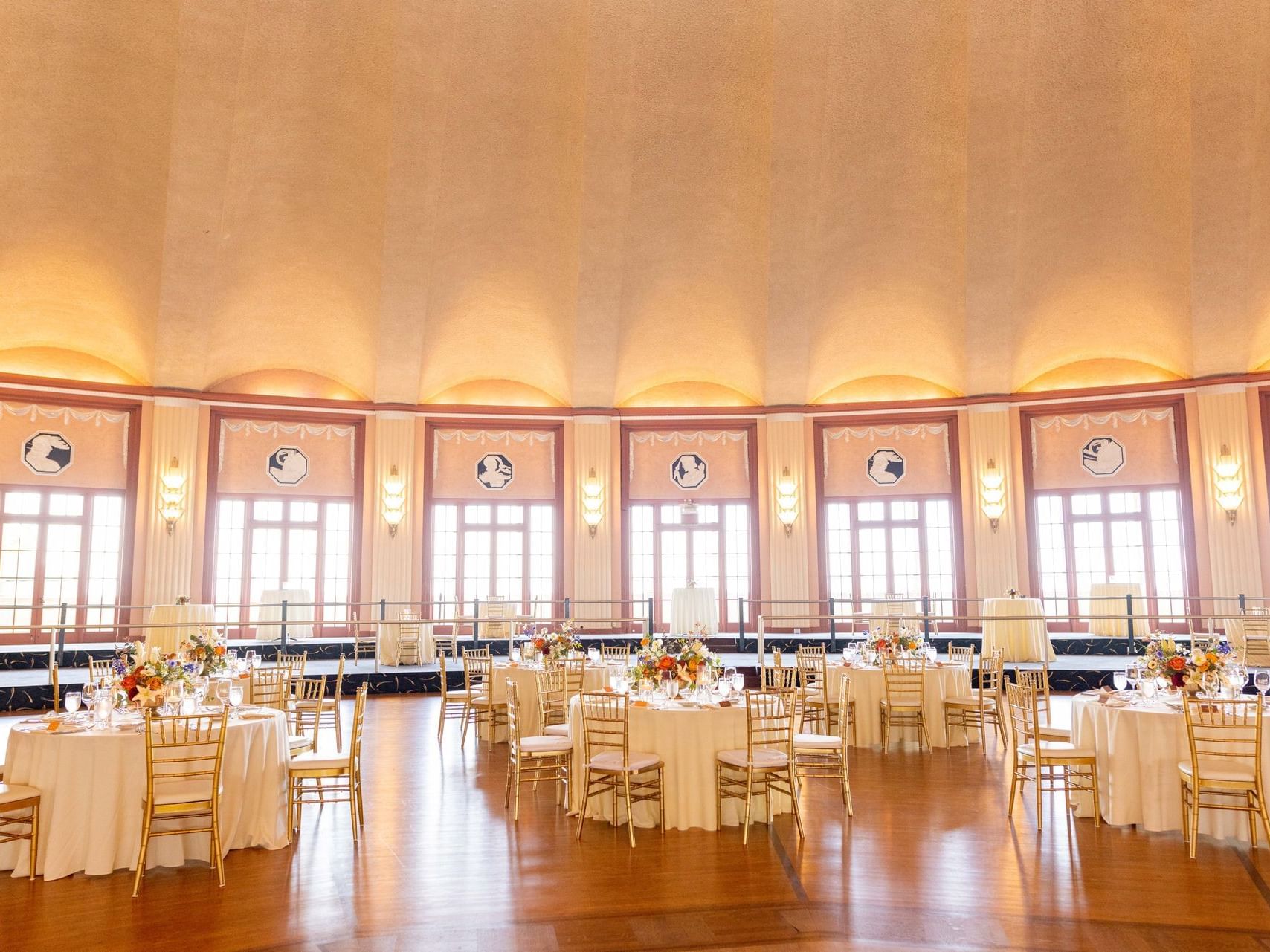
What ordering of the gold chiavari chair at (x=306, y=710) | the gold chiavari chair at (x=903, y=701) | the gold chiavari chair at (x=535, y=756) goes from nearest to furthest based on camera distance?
the gold chiavari chair at (x=535, y=756), the gold chiavari chair at (x=306, y=710), the gold chiavari chair at (x=903, y=701)

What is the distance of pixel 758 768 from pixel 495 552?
1028cm

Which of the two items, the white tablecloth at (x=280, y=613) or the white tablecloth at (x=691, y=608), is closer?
the white tablecloth at (x=691, y=608)

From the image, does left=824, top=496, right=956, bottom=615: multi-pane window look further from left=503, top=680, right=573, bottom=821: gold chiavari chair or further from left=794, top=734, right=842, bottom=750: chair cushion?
left=503, top=680, right=573, bottom=821: gold chiavari chair

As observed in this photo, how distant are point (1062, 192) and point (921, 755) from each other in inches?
356

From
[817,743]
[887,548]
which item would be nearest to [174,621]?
[817,743]

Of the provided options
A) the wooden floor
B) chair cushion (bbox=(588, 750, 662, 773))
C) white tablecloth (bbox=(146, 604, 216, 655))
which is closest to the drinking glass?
the wooden floor

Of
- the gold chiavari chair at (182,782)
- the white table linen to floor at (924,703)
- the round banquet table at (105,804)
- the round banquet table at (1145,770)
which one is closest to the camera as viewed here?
the gold chiavari chair at (182,782)

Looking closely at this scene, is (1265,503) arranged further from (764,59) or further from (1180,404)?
(764,59)

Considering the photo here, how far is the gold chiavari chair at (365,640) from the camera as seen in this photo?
12.6 m

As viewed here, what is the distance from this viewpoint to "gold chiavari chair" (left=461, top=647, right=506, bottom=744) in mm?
8422

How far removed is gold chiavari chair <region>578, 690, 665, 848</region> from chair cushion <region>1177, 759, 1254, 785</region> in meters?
2.98

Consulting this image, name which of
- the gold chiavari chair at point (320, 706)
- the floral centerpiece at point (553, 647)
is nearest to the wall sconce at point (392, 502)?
the gold chiavari chair at point (320, 706)

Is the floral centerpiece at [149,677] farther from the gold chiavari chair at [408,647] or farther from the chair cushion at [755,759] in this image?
the gold chiavari chair at [408,647]

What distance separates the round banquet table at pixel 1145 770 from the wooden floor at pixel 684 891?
0.13m
